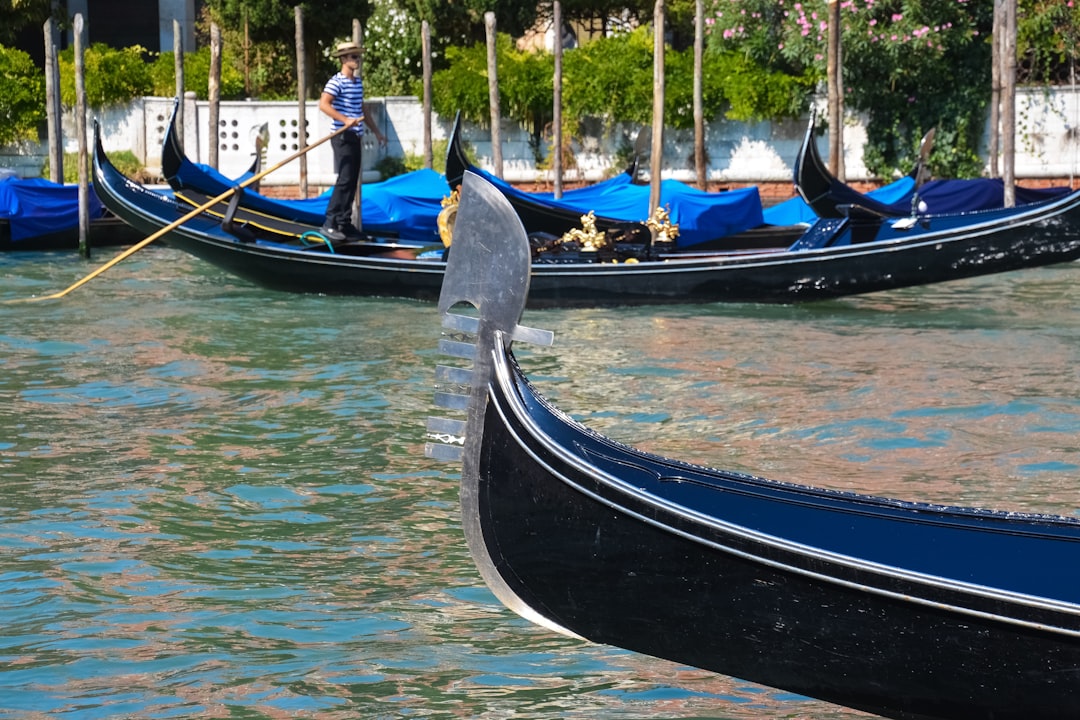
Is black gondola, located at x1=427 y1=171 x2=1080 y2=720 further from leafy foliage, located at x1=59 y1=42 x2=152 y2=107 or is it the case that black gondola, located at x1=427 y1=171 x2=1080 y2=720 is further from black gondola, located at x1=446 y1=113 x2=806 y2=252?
leafy foliage, located at x1=59 y1=42 x2=152 y2=107

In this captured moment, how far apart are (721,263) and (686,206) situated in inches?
67.6

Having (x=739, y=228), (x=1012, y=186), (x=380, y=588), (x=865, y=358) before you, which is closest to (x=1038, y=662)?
(x=380, y=588)

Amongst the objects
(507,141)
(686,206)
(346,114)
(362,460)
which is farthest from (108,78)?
(362,460)

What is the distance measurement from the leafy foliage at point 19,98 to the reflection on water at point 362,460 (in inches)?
171

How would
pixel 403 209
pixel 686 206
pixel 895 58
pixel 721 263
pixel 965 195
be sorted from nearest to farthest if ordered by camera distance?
pixel 721 263
pixel 686 206
pixel 403 209
pixel 965 195
pixel 895 58

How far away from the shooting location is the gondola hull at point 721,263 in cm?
672

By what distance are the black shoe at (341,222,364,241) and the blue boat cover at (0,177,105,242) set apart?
2434 millimetres

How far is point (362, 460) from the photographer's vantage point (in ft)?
14.1

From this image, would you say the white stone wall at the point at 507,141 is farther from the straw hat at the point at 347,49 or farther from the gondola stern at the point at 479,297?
the gondola stern at the point at 479,297

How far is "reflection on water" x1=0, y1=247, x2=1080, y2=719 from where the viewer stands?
2773 millimetres

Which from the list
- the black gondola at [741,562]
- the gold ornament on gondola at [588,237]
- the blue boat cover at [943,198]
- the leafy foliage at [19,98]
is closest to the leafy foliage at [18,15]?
the leafy foliage at [19,98]

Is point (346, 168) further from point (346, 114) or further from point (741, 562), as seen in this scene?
point (741, 562)

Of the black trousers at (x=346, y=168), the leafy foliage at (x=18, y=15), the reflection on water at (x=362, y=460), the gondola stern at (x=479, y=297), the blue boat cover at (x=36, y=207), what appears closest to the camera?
the gondola stern at (x=479, y=297)

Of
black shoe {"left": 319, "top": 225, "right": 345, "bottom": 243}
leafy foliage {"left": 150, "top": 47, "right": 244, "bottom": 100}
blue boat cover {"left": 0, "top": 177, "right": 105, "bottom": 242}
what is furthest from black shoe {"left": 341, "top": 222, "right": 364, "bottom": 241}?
leafy foliage {"left": 150, "top": 47, "right": 244, "bottom": 100}
